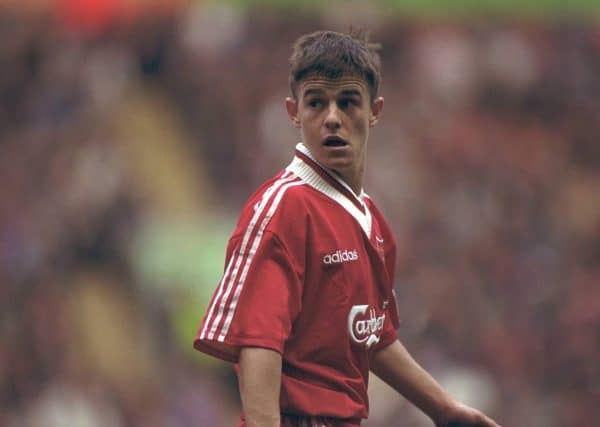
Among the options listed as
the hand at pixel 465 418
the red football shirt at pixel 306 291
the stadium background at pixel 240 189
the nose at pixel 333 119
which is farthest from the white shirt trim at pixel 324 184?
the stadium background at pixel 240 189

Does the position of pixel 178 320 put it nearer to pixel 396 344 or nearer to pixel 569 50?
pixel 569 50

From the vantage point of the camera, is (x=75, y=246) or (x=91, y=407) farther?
(x=75, y=246)

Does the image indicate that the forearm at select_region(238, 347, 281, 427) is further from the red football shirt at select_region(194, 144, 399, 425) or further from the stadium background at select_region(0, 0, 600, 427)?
the stadium background at select_region(0, 0, 600, 427)

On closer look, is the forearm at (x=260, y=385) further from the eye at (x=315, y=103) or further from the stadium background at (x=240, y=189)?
the stadium background at (x=240, y=189)

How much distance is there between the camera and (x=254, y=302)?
339 centimetres

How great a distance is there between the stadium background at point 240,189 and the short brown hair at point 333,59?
5.06 metres

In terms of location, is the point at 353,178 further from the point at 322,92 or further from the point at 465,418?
the point at 465,418

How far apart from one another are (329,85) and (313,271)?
505 millimetres

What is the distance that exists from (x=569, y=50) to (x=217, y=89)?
2832mm

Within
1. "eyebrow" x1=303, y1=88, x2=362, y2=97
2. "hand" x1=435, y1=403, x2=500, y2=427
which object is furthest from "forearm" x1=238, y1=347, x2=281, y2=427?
"hand" x1=435, y1=403, x2=500, y2=427

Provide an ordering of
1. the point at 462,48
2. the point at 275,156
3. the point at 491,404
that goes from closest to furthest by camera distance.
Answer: the point at 491,404 < the point at 275,156 < the point at 462,48

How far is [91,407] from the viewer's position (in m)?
8.89

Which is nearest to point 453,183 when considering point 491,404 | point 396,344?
point 491,404

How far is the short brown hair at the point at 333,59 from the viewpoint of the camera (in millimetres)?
3631
